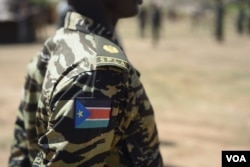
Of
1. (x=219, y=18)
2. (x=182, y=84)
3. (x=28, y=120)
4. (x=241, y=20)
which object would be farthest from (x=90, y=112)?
(x=241, y=20)

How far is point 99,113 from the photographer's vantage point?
4.04 ft

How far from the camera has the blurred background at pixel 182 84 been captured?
514 centimetres

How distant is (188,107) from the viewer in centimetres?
684

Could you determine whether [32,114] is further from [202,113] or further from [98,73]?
[202,113]

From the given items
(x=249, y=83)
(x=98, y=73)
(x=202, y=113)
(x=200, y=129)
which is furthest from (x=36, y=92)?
(x=249, y=83)

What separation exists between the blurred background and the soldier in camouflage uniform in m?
2.70

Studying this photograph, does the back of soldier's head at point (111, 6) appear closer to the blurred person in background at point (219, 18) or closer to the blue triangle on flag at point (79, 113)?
the blue triangle on flag at point (79, 113)

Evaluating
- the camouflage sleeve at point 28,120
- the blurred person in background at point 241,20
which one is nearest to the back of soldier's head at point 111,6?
the camouflage sleeve at point 28,120

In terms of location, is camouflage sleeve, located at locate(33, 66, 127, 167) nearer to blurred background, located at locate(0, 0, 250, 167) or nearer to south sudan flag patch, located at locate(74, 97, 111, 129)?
south sudan flag patch, located at locate(74, 97, 111, 129)

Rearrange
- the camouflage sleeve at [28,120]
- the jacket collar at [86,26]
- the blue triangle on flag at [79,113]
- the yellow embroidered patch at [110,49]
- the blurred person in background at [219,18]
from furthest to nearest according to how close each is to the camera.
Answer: the blurred person in background at [219,18] < the camouflage sleeve at [28,120] < the jacket collar at [86,26] < the yellow embroidered patch at [110,49] < the blue triangle on flag at [79,113]

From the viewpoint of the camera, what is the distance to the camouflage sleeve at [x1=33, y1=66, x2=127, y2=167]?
1.22 meters

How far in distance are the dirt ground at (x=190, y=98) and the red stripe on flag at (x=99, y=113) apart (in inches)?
133

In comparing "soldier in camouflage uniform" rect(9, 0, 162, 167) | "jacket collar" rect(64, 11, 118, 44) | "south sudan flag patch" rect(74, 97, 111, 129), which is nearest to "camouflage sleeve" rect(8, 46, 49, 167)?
"soldier in camouflage uniform" rect(9, 0, 162, 167)

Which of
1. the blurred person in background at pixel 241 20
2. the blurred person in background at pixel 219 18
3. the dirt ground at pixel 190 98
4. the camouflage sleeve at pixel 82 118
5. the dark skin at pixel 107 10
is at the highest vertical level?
the blurred person in background at pixel 241 20
